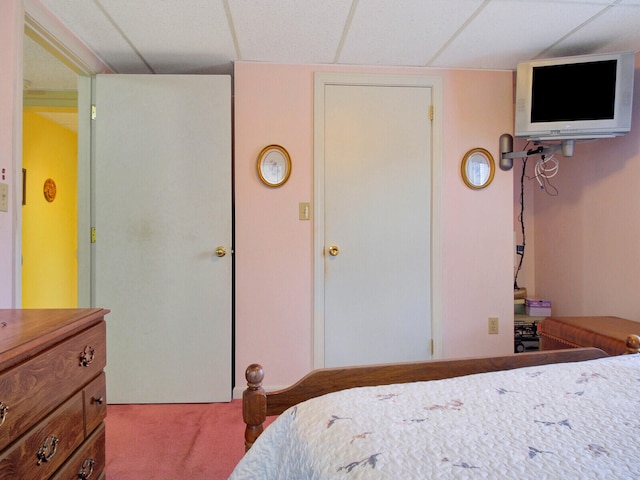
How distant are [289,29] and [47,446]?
78.4 inches

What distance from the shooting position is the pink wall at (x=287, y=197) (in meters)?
2.29

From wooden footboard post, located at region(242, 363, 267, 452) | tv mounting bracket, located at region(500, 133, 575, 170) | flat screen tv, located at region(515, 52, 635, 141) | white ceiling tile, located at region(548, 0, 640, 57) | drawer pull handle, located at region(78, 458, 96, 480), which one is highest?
white ceiling tile, located at region(548, 0, 640, 57)

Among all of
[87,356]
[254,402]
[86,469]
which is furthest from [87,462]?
[254,402]

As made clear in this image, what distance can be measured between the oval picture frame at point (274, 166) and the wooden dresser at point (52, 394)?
1.35 m

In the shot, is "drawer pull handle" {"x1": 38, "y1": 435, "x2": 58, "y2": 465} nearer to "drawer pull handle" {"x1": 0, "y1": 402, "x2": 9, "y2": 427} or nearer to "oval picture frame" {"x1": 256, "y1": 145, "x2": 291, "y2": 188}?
"drawer pull handle" {"x1": 0, "y1": 402, "x2": 9, "y2": 427}

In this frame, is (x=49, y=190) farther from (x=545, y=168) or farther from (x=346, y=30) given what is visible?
(x=545, y=168)

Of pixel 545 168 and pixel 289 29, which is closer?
pixel 289 29

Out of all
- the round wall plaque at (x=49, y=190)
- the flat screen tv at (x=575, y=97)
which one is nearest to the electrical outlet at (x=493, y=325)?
the flat screen tv at (x=575, y=97)

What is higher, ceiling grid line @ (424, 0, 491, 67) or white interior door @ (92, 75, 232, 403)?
ceiling grid line @ (424, 0, 491, 67)

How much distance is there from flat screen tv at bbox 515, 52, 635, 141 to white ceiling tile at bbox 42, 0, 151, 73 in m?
2.33

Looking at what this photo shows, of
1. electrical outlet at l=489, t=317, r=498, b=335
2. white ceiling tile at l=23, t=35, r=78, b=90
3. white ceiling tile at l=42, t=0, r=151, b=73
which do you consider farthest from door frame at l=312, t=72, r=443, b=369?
white ceiling tile at l=23, t=35, r=78, b=90

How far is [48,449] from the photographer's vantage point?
0.89 metres

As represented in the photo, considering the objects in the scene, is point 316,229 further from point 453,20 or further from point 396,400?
point 396,400

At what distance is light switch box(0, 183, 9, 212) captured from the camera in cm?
142
